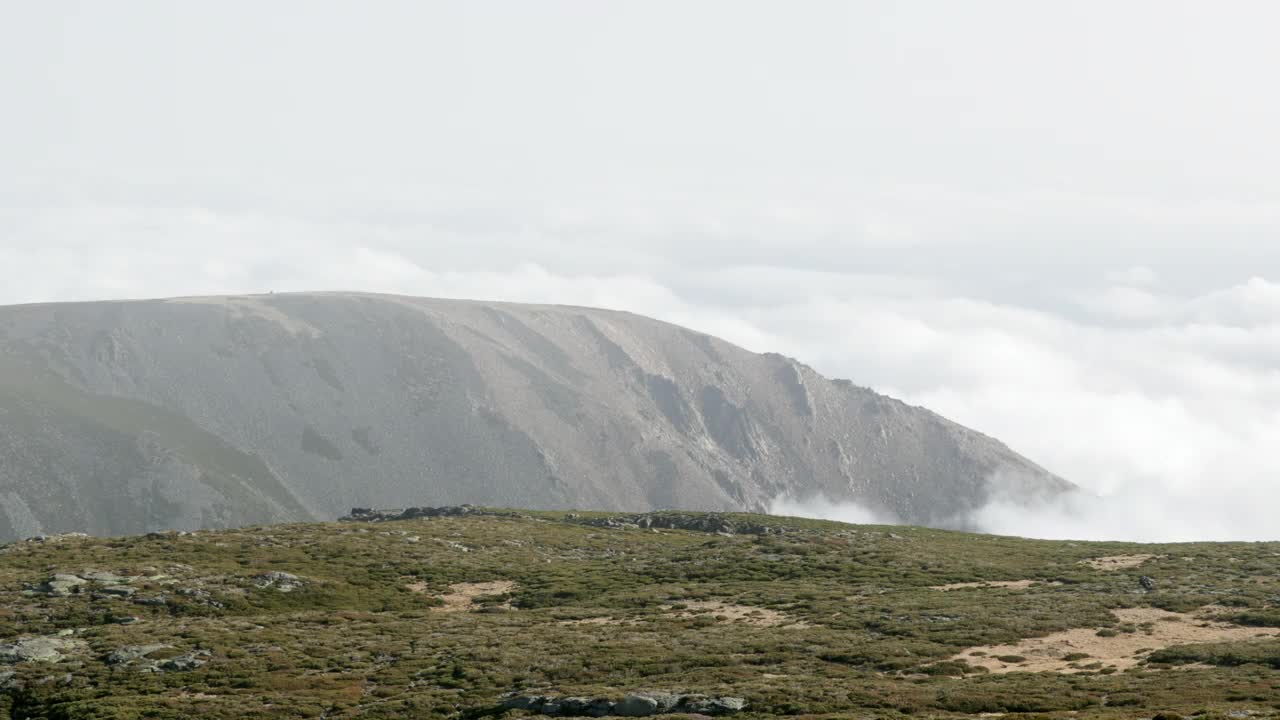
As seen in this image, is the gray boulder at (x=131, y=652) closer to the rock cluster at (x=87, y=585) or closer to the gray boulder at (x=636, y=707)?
the rock cluster at (x=87, y=585)

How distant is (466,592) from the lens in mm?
88438

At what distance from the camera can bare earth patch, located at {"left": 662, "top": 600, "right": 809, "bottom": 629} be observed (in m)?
71.7

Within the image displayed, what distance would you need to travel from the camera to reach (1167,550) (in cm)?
10006

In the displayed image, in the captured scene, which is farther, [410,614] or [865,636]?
[410,614]

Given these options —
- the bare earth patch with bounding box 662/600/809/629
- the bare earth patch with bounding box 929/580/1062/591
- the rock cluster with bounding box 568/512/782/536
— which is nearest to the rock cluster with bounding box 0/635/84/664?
the bare earth patch with bounding box 662/600/809/629

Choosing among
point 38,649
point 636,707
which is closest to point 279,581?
point 38,649

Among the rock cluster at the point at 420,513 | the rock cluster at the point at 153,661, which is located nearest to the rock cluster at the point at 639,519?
the rock cluster at the point at 420,513

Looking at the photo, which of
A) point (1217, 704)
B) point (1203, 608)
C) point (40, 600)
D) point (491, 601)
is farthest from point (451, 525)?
point (1217, 704)

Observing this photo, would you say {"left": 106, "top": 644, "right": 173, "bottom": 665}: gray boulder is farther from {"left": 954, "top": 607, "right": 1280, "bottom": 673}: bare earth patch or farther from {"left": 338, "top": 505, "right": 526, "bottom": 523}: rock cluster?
{"left": 338, "top": 505, "right": 526, "bottom": 523}: rock cluster

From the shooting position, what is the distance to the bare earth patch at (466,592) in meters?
83.2

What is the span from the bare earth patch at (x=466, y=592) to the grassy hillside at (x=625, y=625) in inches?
12.2

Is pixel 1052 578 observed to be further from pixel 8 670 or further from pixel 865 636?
pixel 8 670

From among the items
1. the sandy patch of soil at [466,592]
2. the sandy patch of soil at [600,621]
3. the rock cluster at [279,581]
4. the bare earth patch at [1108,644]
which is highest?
the bare earth patch at [1108,644]

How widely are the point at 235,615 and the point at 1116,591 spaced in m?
64.1
